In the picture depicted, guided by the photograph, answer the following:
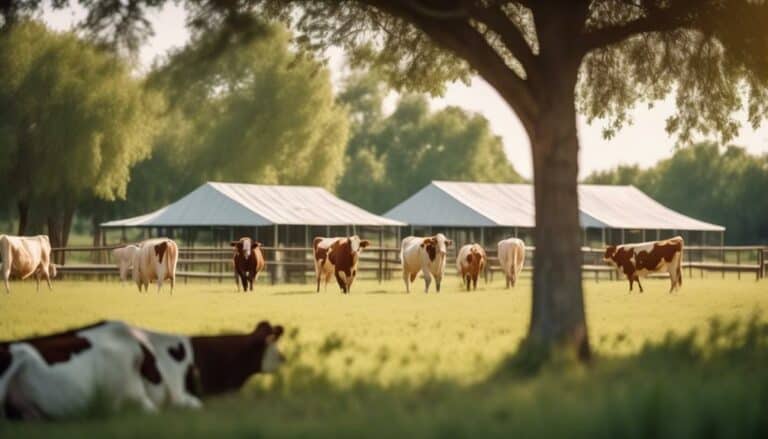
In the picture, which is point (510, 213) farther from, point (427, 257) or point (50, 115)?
point (427, 257)

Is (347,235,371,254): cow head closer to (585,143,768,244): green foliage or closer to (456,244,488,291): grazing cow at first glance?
(456,244,488,291): grazing cow

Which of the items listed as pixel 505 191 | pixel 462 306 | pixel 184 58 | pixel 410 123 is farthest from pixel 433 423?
pixel 410 123

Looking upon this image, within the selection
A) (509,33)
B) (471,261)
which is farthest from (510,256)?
(509,33)

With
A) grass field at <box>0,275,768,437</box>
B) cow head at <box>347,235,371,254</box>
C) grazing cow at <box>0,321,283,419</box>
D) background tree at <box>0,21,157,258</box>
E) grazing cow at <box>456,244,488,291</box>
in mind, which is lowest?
grass field at <box>0,275,768,437</box>

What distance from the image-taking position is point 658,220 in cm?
5612

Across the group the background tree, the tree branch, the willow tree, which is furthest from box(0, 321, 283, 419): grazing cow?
the background tree

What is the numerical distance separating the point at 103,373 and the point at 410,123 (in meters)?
108

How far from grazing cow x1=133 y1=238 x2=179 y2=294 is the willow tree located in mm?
16899

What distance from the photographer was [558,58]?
12445 millimetres

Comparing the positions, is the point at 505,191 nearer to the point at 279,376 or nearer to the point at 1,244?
the point at 1,244

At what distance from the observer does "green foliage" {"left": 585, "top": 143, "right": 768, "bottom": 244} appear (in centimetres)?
9476

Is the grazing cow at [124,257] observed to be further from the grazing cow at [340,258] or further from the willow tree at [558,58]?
the willow tree at [558,58]

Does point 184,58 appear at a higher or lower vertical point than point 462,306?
higher

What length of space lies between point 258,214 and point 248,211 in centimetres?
49
